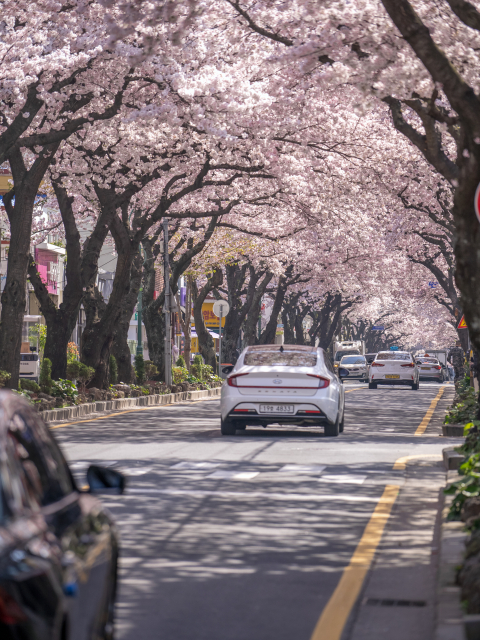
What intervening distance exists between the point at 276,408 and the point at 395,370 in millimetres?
29251

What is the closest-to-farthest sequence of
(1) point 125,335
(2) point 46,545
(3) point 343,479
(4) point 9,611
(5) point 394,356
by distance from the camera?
(4) point 9,611, (2) point 46,545, (3) point 343,479, (1) point 125,335, (5) point 394,356

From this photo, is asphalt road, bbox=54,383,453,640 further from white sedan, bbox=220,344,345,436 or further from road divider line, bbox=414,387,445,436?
road divider line, bbox=414,387,445,436

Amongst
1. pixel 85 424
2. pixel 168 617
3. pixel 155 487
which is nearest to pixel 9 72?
pixel 85 424

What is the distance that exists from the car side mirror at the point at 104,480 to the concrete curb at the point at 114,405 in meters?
17.1

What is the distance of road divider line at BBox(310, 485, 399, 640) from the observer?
570cm

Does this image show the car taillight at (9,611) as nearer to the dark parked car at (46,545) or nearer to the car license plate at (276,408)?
the dark parked car at (46,545)

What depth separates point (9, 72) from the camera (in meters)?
18.7

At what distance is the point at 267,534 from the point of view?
8438 mm

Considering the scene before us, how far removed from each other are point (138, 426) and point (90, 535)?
52.8 ft

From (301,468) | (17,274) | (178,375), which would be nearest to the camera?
(301,468)

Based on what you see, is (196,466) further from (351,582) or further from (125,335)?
(125,335)

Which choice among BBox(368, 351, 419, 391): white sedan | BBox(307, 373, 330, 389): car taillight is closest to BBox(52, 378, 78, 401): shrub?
BBox(307, 373, 330, 389): car taillight

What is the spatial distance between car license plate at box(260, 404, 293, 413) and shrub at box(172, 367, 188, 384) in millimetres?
21991

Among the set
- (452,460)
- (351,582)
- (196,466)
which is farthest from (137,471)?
(351,582)
